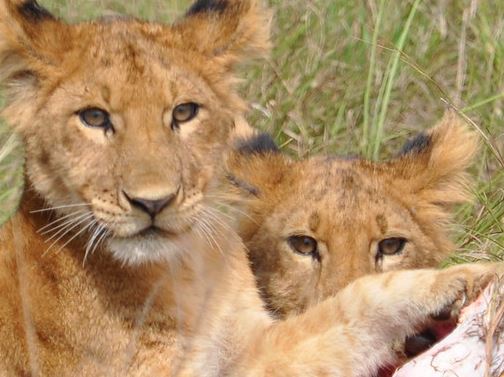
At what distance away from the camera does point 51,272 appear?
3234mm

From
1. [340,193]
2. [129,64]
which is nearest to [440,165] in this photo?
[340,193]

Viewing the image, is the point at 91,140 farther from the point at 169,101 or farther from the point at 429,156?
the point at 429,156

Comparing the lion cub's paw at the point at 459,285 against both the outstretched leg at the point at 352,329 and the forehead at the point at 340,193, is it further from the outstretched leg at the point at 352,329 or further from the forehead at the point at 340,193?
the forehead at the point at 340,193

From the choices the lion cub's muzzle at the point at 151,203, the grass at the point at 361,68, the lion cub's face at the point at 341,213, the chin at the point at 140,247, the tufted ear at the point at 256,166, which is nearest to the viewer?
the lion cub's muzzle at the point at 151,203

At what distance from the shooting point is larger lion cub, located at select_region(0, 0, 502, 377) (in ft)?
10.2

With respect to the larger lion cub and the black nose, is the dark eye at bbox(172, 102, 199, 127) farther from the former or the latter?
the black nose

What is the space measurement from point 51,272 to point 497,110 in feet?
7.86

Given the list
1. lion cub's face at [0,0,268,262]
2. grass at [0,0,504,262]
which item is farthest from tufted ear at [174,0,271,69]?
grass at [0,0,504,262]

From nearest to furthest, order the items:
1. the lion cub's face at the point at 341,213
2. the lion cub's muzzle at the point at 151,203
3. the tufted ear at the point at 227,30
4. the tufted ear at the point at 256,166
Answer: the lion cub's muzzle at the point at 151,203 → the tufted ear at the point at 227,30 → the lion cub's face at the point at 341,213 → the tufted ear at the point at 256,166

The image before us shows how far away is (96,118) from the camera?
10.3 ft

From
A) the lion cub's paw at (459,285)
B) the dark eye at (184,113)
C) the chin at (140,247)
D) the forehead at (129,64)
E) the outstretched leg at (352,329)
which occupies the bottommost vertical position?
the outstretched leg at (352,329)

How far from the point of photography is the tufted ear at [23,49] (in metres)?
3.23

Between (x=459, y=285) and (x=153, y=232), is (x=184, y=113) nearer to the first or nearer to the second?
(x=153, y=232)

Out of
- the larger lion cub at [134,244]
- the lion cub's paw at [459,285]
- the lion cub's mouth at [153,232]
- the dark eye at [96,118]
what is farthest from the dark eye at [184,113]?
the lion cub's paw at [459,285]
